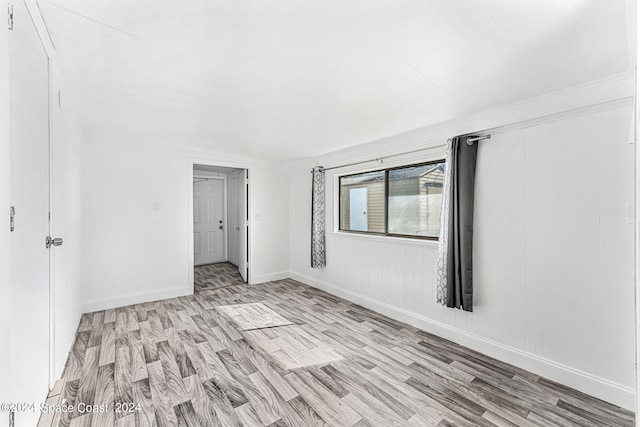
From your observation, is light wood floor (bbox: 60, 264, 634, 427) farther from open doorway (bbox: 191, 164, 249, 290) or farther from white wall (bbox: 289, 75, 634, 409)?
open doorway (bbox: 191, 164, 249, 290)

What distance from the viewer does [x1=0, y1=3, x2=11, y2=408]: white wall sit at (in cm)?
98

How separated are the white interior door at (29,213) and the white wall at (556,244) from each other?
9.87 ft

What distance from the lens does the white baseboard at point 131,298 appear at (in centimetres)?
342

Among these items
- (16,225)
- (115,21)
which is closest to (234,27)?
(115,21)

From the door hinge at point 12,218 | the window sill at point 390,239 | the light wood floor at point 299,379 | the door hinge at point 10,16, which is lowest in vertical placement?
the light wood floor at point 299,379

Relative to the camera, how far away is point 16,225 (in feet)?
3.76

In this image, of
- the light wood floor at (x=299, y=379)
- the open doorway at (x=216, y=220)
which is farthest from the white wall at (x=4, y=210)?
the open doorway at (x=216, y=220)

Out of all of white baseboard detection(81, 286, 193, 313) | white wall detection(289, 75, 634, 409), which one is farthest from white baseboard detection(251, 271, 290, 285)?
white wall detection(289, 75, 634, 409)

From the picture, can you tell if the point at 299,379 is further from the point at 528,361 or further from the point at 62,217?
the point at 62,217

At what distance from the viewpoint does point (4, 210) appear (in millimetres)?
1021

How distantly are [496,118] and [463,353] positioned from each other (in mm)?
2109

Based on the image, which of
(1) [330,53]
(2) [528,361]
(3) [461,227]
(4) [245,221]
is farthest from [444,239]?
(4) [245,221]

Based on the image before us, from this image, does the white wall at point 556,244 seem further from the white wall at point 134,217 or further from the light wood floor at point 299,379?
the white wall at point 134,217

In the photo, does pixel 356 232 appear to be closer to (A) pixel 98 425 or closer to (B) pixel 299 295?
(B) pixel 299 295
